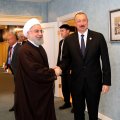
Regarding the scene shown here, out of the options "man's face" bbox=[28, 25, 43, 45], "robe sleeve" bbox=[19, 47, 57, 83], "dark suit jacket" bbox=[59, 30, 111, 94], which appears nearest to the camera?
"robe sleeve" bbox=[19, 47, 57, 83]

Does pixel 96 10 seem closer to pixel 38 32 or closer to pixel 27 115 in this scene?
pixel 38 32

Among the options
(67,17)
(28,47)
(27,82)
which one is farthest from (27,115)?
(67,17)

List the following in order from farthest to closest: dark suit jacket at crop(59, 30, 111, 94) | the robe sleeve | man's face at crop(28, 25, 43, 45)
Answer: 1. dark suit jacket at crop(59, 30, 111, 94)
2. man's face at crop(28, 25, 43, 45)
3. the robe sleeve

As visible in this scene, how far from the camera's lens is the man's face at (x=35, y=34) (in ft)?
8.18

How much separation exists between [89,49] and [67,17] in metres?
2.43

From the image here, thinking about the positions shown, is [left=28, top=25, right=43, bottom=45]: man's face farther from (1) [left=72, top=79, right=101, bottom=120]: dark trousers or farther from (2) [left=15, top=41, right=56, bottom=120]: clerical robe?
(1) [left=72, top=79, right=101, bottom=120]: dark trousers

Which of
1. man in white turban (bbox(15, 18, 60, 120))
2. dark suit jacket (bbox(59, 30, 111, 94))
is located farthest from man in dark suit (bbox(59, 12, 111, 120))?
man in white turban (bbox(15, 18, 60, 120))

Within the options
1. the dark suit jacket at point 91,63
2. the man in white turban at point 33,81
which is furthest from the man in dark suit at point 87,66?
the man in white turban at point 33,81

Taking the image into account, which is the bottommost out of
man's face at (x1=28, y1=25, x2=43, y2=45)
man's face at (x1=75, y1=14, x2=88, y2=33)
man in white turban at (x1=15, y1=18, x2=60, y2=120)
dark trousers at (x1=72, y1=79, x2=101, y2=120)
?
dark trousers at (x1=72, y1=79, x2=101, y2=120)

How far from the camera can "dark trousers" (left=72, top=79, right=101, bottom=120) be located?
2842 mm

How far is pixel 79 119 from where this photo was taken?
295cm

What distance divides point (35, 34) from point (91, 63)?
74 centimetres

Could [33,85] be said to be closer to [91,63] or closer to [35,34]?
[35,34]

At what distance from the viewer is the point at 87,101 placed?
9.43ft
